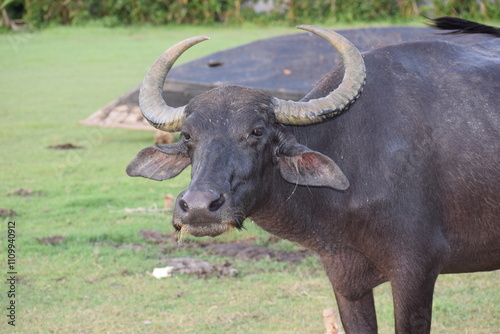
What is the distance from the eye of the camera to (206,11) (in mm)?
24562

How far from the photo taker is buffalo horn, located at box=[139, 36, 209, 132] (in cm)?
428

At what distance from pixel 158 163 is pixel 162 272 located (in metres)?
2.23

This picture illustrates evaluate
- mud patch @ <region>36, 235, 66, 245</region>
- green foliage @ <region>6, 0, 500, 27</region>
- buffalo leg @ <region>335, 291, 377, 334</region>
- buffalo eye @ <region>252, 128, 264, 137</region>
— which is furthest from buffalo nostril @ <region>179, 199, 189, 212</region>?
green foliage @ <region>6, 0, 500, 27</region>

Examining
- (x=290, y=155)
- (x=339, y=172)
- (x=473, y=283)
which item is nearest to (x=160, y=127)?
(x=290, y=155)

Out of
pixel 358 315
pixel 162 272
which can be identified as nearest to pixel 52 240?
pixel 162 272

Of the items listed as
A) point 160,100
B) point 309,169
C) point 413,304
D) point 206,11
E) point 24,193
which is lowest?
point 206,11

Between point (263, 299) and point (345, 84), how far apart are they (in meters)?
2.33

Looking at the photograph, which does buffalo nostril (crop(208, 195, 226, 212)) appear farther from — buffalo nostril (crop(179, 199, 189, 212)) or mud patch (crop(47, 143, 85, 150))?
mud patch (crop(47, 143, 85, 150))

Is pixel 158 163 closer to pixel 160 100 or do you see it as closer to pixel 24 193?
pixel 160 100

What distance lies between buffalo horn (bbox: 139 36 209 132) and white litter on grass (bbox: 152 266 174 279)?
7.69 feet

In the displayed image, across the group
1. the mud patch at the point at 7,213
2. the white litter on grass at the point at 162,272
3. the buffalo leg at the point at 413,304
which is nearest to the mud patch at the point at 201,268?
the white litter on grass at the point at 162,272

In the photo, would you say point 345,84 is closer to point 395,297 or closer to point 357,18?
point 395,297

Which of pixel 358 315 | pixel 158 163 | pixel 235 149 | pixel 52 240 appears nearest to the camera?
pixel 235 149

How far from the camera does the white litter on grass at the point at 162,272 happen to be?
21.1ft
